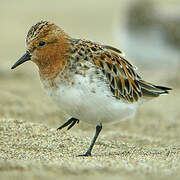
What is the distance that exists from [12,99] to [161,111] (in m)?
2.15

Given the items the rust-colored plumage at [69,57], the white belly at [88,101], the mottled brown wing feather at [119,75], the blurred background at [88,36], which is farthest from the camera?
the blurred background at [88,36]

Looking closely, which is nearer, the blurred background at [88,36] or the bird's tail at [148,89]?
the bird's tail at [148,89]

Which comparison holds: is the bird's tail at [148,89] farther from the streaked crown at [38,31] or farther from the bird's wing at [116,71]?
the streaked crown at [38,31]

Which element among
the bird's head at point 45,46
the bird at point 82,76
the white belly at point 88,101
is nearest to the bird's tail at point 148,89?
the bird at point 82,76

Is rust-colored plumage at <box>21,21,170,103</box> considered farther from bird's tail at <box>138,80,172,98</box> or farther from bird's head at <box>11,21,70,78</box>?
bird's tail at <box>138,80,172,98</box>

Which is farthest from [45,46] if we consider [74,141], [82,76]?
[74,141]

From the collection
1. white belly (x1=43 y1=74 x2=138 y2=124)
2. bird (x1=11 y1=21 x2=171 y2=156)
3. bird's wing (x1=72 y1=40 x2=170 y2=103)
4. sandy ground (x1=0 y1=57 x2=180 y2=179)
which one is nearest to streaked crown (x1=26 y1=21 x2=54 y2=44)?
bird (x1=11 y1=21 x2=171 y2=156)

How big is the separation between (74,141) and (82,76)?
983 millimetres

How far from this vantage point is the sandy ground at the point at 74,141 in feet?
9.59

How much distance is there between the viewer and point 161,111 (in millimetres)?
6355

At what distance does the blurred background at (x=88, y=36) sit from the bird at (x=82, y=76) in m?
1.67

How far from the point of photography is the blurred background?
5.93m

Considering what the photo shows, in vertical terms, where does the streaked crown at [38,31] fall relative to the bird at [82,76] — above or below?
above

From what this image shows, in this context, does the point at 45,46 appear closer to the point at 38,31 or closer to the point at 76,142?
the point at 38,31
